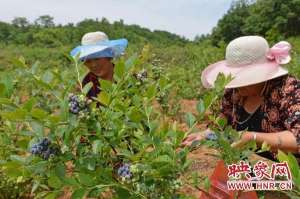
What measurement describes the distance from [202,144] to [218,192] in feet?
0.74

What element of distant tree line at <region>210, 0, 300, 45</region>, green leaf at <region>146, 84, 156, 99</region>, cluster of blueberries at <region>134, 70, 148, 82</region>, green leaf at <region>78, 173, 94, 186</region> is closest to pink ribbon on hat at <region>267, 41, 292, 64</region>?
cluster of blueberries at <region>134, 70, 148, 82</region>

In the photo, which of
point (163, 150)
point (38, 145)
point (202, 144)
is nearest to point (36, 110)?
point (38, 145)

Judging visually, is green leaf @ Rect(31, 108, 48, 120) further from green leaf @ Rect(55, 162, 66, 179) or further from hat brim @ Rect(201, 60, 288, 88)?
hat brim @ Rect(201, 60, 288, 88)

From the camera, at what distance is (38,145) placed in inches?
45.1

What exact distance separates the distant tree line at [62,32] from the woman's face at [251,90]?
2807cm

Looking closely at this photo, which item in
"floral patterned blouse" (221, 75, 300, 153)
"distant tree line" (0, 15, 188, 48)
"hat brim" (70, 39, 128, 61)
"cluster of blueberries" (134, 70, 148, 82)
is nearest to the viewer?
"cluster of blueberries" (134, 70, 148, 82)

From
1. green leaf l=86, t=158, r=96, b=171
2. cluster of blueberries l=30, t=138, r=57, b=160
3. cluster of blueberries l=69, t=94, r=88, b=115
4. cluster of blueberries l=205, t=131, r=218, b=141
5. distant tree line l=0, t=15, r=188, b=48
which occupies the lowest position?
green leaf l=86, t=158, r=96, b=171

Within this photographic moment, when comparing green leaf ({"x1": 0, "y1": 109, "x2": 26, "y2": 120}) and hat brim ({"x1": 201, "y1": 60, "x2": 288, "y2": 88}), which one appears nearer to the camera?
green leaf ({"x1": 0, "y1": 109, "x2": 26, "y2": 120})

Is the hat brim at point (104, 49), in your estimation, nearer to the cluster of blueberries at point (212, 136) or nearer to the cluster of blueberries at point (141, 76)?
the cluster of blueberries at point (141, 76)

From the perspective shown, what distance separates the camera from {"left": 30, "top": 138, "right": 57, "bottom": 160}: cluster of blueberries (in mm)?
1142

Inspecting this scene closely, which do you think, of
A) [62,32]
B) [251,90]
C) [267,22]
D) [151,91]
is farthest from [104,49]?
[62,32]

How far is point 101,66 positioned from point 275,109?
96 cm

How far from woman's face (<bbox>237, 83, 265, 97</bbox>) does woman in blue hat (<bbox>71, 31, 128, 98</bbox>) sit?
737 millimetres

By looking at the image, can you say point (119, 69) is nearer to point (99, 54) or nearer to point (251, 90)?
point (251, 90)
